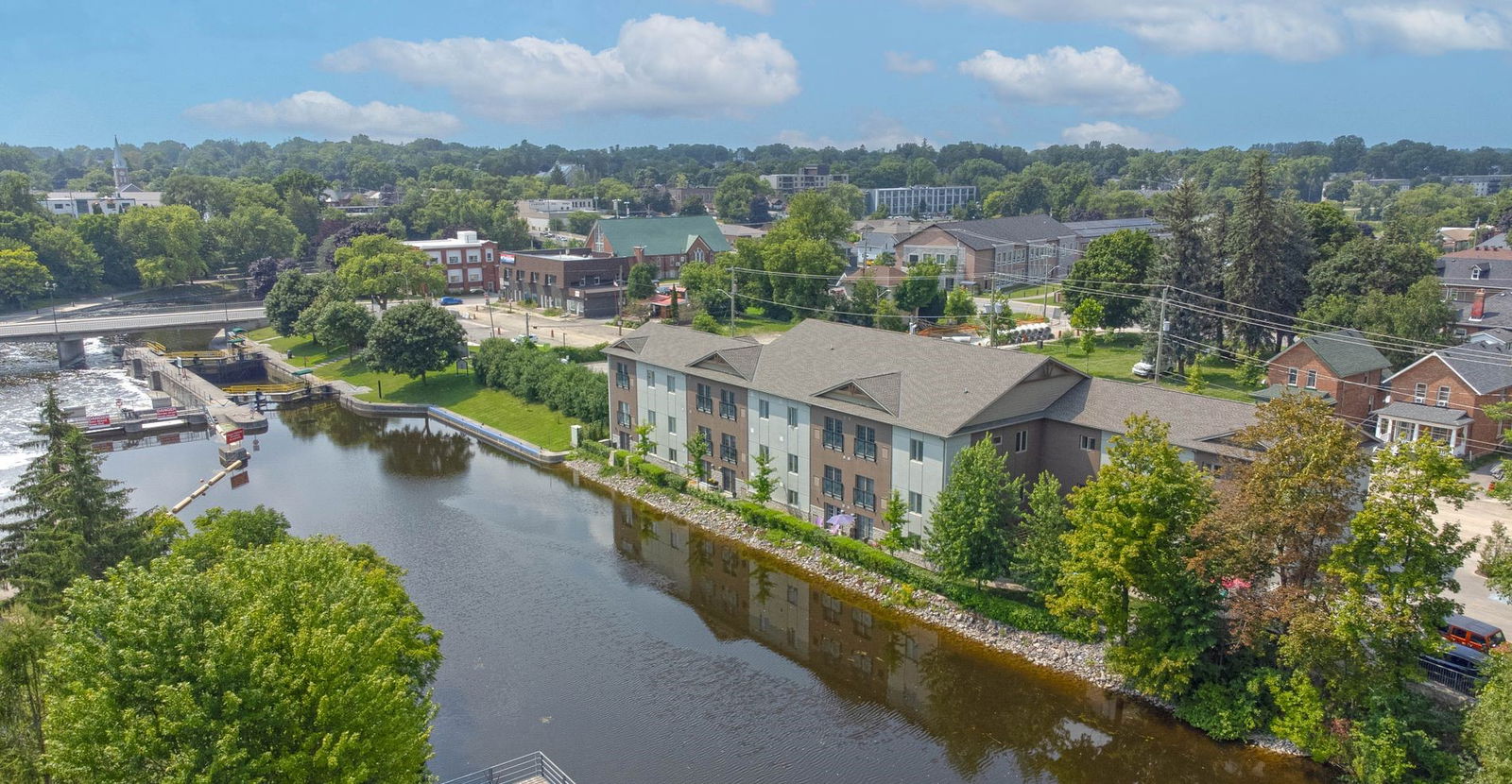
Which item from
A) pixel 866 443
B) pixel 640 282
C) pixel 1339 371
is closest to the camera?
pixel 866 443

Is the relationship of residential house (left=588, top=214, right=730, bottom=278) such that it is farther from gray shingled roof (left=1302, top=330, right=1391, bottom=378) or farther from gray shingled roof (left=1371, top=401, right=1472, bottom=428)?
gray shingled roof (left=1371, top=401, right=1472, bottom=428)

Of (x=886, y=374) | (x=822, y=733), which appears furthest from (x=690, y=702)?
(x=886, y=374)

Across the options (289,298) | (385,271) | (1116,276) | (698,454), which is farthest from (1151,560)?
(385,271)

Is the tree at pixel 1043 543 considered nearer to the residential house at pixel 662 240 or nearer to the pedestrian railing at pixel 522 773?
the pedestrian railing at pixel 522 773

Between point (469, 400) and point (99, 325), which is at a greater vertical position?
point (99, 325)

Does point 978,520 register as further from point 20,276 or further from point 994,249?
point 20,276

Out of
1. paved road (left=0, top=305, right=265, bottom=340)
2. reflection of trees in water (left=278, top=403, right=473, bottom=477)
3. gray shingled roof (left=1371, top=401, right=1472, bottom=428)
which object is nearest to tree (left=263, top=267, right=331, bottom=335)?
paved road (left=0, top=305, right=265, bottom=340)
